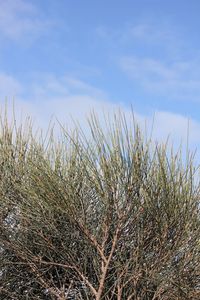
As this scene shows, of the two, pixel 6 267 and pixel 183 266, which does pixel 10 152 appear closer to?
pixel 6 267

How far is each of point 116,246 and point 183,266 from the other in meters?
1.05

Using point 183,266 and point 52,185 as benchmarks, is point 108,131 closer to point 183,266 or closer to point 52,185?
point 52,185

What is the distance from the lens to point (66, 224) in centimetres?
865

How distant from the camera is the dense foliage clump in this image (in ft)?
27.2

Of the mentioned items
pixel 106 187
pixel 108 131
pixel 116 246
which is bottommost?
pixel 116 246

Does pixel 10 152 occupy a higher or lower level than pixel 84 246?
higher

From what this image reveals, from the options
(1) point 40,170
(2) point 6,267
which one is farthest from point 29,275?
(1) point 40,170

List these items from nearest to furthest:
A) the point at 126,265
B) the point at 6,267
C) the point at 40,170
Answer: the point at 126,265, the point at 40,170, the point at 6,267

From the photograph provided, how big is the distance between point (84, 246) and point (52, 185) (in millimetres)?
1101

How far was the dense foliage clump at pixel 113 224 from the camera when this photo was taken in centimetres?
830

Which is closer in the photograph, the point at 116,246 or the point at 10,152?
the point at 116,246

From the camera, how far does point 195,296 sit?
8.34m

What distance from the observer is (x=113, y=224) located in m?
8.52

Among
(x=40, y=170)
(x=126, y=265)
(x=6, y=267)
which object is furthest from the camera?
(x=6, y=267)
